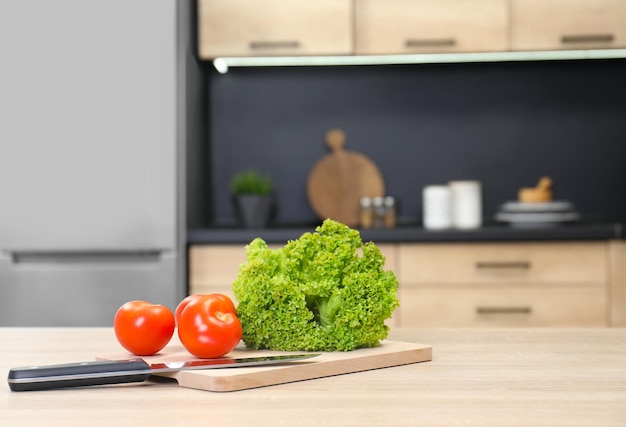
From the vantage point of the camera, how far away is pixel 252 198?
128 inches

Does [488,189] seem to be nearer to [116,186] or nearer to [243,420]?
[116,186]

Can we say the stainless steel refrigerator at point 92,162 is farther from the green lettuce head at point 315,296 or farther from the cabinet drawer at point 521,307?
the green lettuce head at point 315,296

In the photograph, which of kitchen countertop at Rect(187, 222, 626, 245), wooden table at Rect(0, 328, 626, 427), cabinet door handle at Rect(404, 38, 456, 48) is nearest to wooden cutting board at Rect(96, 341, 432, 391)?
wooden table at Rect(0, 328, 626, 427)

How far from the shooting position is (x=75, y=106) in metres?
3.02

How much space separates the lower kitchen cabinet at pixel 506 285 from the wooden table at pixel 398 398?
5.27ft

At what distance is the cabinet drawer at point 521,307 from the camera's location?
9.59 feet

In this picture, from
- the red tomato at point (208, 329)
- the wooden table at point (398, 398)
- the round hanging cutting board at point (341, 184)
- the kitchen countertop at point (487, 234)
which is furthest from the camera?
the round hanging cutting board at point (341, 184)

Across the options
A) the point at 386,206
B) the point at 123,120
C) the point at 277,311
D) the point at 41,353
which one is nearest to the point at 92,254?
the point at 123,120

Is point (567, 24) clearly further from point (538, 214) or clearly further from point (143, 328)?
point (143, 328)

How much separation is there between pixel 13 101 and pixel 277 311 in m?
2.13

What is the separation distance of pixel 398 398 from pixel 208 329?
29 cm

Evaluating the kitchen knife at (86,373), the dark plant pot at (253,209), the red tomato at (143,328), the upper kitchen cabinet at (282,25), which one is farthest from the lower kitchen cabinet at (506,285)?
the kitchen knife at (86,373)

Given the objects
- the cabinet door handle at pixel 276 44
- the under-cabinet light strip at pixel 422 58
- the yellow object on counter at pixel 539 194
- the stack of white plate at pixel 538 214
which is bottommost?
the stack of white plate at pixel 538 214

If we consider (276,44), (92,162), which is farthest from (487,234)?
(92,162)
